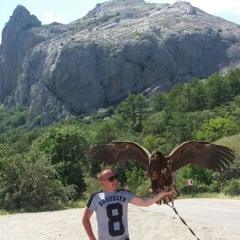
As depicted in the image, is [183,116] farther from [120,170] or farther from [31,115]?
[31,115]

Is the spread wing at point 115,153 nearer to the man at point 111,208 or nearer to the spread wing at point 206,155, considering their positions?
the spread wing at point 206,155

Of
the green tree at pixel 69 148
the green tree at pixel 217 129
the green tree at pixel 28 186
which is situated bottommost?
the green tree at pixel 217 129

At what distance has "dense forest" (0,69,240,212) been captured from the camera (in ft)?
88.5

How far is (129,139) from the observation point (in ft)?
236

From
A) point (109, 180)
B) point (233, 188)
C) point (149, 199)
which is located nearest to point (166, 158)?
point (149, 199)

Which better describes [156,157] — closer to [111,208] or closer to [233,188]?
[111,208]

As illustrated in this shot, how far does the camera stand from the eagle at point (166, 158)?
16.3 ft

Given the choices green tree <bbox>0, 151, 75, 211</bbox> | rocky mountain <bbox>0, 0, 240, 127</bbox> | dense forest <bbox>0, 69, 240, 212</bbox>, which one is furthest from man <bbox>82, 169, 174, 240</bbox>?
rocky mountain <bbox>0, 0, 240, 127</bbox>

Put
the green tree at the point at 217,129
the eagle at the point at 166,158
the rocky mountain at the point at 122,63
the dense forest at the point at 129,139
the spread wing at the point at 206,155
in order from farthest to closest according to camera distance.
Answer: the rocky mountain at the point at 122,63
the green tree at the point at 217,129
the dense forest at the point at 129,139
the spread wing at the point at 206,155
the eagle at the point at 166,158

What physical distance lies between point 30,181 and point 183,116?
2171 inches

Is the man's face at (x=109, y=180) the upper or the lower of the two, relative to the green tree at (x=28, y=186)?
upper

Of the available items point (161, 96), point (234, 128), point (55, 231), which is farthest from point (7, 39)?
point (55, 231)

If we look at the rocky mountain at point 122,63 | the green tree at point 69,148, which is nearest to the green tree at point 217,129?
the green tree at point 69,148

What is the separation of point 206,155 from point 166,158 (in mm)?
830
